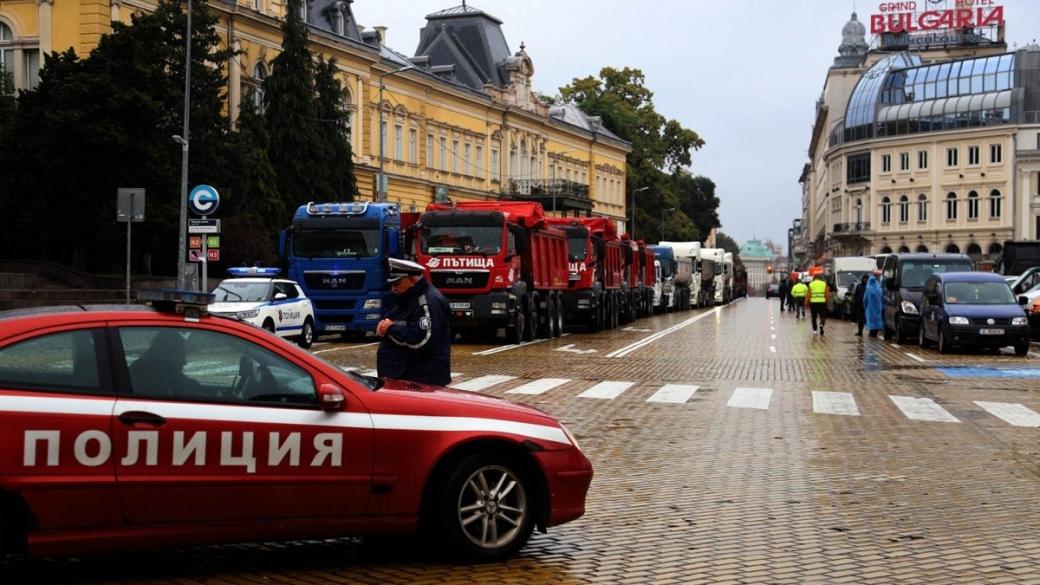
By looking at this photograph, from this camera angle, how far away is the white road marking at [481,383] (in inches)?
743

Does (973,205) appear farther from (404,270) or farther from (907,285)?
(404,270)

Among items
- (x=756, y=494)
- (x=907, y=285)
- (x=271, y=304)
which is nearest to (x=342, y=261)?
(x=271, y=304)

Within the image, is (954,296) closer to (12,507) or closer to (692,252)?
(12,507)

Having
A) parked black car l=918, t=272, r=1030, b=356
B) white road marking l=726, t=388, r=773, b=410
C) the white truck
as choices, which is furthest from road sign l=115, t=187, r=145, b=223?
the white truck

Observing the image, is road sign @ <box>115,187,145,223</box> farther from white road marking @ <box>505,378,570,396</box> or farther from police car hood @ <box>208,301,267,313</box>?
white road marking @ <box>505,378,570,396</box>

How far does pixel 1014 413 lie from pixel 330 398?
11792mm

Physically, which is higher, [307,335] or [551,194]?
[551,194]

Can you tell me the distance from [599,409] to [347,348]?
13.4 metres

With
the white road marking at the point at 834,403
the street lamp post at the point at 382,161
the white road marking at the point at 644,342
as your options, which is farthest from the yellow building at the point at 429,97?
the white road marking at the point at 834,403

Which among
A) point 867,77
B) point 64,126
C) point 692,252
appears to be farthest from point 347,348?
point 867,77

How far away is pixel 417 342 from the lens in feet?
32.1

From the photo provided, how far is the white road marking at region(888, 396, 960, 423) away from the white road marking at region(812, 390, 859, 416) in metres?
0.59

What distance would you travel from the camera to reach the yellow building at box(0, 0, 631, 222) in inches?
1966

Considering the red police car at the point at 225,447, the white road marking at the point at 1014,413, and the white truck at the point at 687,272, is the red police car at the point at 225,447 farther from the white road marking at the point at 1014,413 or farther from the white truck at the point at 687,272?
the white truck at the point at 687,272
